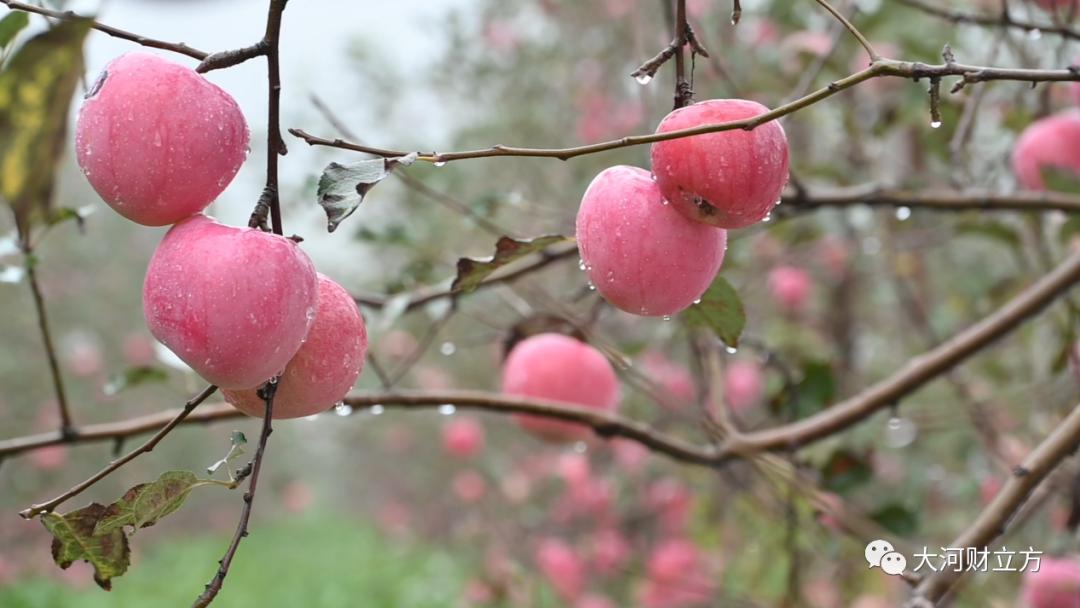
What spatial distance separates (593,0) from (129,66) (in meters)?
2.74

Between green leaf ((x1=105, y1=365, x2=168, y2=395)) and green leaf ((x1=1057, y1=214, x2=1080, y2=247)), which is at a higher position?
green leaf ((x1=1057, y1=214, x2=1080, y2=247))

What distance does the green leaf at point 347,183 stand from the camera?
1.38 feet

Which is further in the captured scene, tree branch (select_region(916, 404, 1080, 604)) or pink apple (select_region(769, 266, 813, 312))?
pink apple (select_region(769, 266, 813, 312))

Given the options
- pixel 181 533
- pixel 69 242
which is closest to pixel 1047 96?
pixel 69 242

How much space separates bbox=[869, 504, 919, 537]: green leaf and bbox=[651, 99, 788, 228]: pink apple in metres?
0.75

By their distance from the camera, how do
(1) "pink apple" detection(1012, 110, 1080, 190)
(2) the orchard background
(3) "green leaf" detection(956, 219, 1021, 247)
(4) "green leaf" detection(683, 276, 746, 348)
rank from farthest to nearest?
(3) "green leaf" detection(956, 219, 1021, 247)
(1) "pink apple" detection(1012, 110, 1080, 190)
(2) the orchard background
(4) "green leaf" detection(683, 276, 746, 348)

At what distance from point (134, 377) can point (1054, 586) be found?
3.37ft

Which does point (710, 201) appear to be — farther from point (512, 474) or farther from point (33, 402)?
point (33, 402)

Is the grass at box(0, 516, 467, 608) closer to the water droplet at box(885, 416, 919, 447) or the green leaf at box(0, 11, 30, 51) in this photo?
the water droplet at box(885, 416, 919, 447)

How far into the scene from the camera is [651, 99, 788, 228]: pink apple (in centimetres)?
44

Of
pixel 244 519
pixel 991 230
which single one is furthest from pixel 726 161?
pixel 991 230

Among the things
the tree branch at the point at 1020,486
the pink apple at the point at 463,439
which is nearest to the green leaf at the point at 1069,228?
the tree branch at the point at 1020,486

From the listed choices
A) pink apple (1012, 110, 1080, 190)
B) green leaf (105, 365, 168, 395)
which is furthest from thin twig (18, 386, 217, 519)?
pink apple (1012, 110, 1080, 190)

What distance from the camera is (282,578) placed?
527cm
